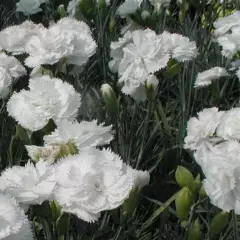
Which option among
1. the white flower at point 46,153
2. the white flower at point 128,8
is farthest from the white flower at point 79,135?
the white flower at point 128,8

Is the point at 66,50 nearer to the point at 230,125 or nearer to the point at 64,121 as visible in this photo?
the point at 64,121

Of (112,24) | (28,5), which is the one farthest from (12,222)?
(28,5)

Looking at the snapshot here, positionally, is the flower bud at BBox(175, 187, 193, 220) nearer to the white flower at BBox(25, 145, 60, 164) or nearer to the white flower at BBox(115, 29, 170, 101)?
the white flower at BBox(25, 145, 60, 164)

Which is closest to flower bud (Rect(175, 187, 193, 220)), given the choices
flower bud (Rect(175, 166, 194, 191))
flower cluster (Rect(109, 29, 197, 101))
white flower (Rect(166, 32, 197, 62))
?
flower bud (Rect(175, 166, 194, 191))

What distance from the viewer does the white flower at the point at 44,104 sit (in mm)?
998

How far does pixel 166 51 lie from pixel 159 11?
0.58m

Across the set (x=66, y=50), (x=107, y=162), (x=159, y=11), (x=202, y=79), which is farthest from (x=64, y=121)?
(x=159, y=11)

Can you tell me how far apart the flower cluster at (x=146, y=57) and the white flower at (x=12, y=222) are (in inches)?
21.3

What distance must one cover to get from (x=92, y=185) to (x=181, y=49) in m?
0.60

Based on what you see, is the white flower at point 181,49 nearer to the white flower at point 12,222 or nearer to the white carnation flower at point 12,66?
the white carnation flower at point 12,66

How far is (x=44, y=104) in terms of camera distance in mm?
1014

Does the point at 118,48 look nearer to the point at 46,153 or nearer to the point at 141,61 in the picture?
the point at 141,61

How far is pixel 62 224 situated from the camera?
0.77m

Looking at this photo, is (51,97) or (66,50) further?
(66,50)
